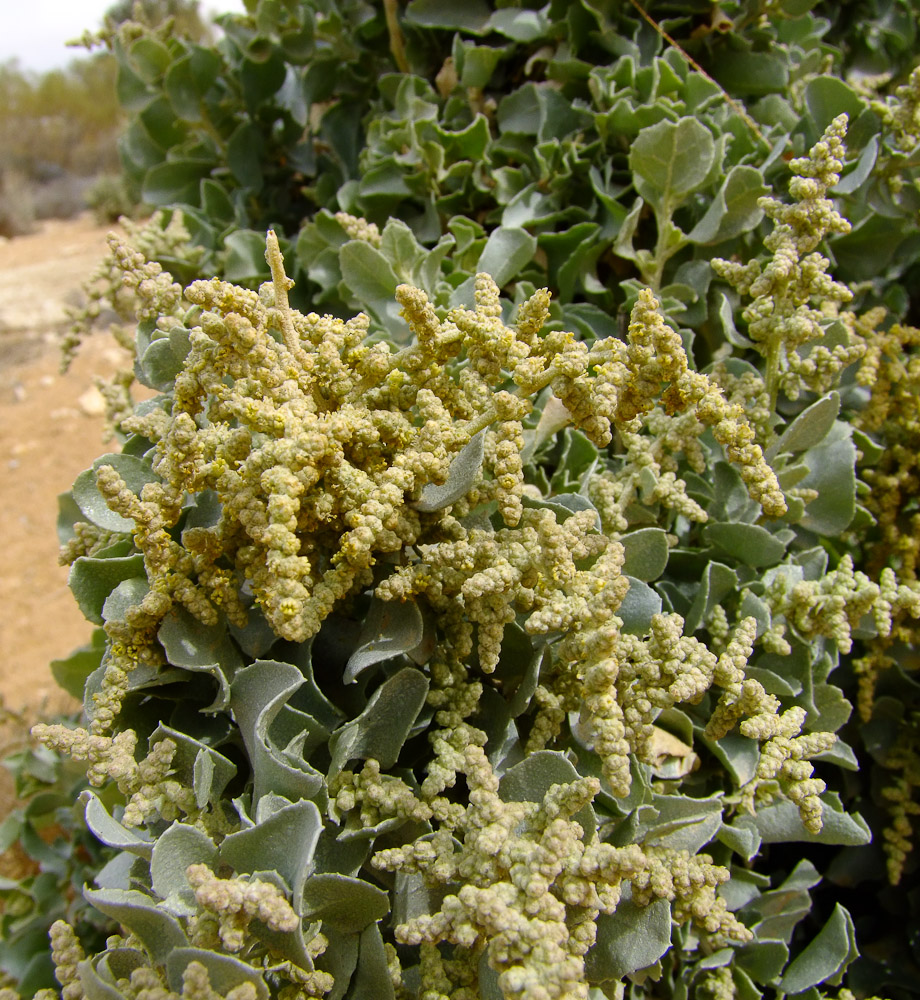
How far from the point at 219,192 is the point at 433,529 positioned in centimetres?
150

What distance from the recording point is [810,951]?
1439mm

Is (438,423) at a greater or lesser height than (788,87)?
lesser

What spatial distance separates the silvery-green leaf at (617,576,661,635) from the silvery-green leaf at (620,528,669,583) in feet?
0.20

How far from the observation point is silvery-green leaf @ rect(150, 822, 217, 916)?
37.1 inches

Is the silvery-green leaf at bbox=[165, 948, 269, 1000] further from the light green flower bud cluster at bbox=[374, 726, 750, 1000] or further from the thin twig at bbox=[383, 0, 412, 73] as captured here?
the thin twig at bbox=[383, 0, 412, 73]

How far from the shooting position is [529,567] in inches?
41.3

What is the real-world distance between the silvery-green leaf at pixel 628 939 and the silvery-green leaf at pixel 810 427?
29.6 inches

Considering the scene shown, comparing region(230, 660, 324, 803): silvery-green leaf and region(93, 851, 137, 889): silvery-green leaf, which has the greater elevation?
region(230, 660, 324, 803): silvery-green leaf

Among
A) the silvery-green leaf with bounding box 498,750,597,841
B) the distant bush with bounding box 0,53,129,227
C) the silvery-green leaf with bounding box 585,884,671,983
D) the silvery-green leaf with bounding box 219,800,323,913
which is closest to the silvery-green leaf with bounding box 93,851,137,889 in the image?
the silvery-green leaf with bounding box 219,800,323,913

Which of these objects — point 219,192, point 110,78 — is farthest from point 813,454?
point 110,78

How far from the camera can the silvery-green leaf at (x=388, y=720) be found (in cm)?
107

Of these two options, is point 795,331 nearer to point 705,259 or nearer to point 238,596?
point 705,259


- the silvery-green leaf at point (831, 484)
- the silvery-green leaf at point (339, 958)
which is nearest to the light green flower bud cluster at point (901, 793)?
the silvery-green leaf at point (831, 484)

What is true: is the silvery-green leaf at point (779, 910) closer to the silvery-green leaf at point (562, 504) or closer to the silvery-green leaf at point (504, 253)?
the silvery-green leaf at point (562, 504)
